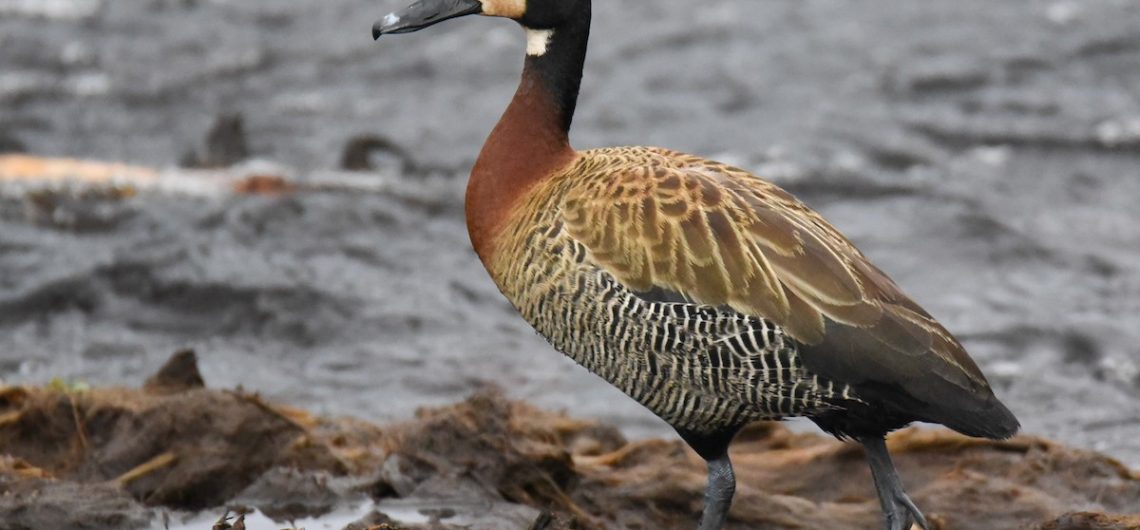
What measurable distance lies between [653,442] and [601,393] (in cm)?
204

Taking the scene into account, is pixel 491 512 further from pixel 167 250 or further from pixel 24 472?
pixel 167 250

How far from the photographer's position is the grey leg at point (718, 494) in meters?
5.51

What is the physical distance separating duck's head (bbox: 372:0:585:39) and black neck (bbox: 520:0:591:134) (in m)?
0.06

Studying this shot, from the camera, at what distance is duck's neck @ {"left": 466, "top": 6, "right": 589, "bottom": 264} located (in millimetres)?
5844

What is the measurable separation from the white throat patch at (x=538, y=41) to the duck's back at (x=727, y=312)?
2.31 feet

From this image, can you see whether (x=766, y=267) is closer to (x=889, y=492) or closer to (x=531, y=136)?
(x=889, y=492)

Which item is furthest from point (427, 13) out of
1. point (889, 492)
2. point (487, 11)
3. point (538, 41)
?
point (889, 492)

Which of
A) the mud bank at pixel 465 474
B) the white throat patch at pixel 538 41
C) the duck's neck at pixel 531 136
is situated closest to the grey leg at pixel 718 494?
the mud bank at pixel 465 474

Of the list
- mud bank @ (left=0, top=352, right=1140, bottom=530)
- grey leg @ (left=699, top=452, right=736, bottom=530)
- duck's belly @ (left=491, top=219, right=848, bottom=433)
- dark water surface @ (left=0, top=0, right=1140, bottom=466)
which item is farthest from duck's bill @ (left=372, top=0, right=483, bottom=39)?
dark water surface @ (left=0, top=0, right=1140, bottom=466)

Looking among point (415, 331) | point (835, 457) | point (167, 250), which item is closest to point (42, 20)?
point (167, 250)

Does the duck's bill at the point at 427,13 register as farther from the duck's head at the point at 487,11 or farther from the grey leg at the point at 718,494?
the grey leg at the point at 718,494

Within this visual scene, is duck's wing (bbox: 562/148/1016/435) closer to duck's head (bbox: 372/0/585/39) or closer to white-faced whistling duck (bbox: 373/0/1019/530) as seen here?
white-faced whistling duck (bbox: 373/0/1019/530)

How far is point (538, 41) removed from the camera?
6.08 m

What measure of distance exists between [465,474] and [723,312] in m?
1.36
